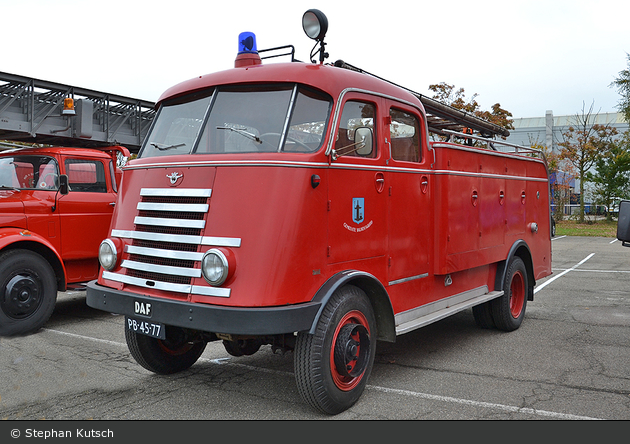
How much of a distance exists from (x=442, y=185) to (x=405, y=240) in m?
0.86

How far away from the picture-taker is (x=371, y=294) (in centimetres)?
478

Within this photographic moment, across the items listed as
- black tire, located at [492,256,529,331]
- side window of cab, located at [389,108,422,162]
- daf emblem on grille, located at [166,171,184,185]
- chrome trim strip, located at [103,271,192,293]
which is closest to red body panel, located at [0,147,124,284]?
chrome trim strip, located at [103,271,192,293]

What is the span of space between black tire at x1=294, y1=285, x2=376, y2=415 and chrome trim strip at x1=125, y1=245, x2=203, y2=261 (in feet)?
3.24

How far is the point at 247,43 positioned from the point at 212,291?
2349mm

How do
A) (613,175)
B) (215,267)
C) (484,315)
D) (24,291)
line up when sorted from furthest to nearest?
(613,175), (484,315), (24,291), (215,267)

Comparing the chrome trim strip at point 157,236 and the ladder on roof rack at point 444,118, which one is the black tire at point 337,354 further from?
the ladder on roof rack at point 444,118

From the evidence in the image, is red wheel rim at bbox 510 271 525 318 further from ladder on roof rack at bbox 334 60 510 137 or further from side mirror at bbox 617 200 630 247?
side mirror at bbox 617 200 630 247

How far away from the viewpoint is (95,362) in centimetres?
573

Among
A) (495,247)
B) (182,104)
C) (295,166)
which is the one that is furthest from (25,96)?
(495,247)

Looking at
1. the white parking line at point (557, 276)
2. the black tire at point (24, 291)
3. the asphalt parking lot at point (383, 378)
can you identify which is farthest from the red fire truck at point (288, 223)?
the white parking line at point (557, 276)

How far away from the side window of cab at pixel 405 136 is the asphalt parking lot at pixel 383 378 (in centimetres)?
211

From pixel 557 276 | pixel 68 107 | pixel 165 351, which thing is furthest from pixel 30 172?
pixel 557 276

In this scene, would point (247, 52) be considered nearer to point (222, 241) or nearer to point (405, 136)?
point (405, 136)

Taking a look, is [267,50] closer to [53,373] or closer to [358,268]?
[358,268]
